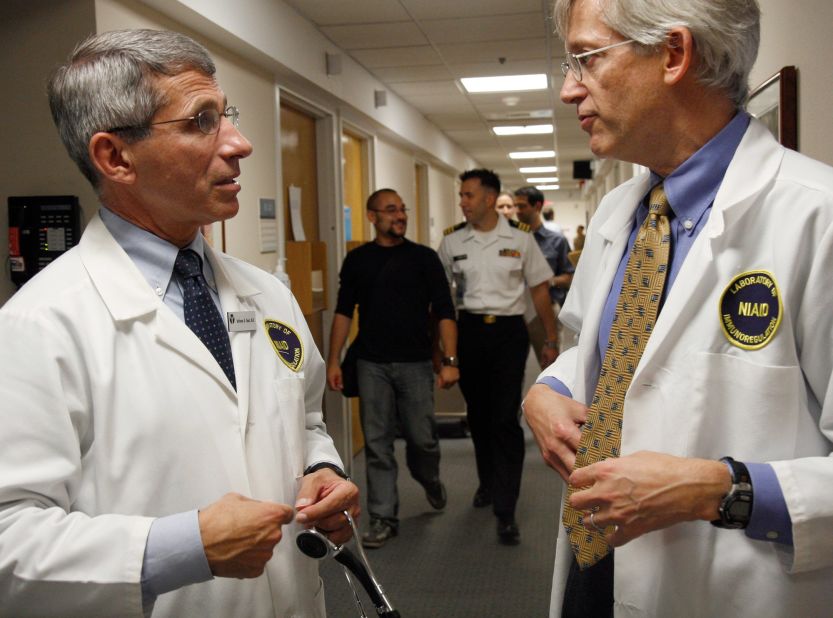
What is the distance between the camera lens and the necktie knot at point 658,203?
1321 mm

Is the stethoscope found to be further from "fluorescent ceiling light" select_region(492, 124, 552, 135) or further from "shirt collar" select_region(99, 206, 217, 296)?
"fluorescent ceiling light" select_region(492, 124, 552, 135)

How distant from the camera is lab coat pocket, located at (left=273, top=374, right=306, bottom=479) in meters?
1.40

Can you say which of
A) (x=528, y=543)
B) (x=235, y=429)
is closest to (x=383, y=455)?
(x=528, y=543)

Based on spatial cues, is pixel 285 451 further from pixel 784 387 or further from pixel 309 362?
pixel 784 387

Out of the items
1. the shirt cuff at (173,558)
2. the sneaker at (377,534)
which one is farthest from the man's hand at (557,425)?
the sneaker at (377,534)

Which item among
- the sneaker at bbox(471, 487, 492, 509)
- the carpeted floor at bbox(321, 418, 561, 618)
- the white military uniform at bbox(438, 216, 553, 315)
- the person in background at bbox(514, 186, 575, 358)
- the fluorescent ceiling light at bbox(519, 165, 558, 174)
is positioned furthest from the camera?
the fluorescent ceiling light at bbox(519, 165, 558, 174)

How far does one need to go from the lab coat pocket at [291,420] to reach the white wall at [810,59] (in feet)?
4.55

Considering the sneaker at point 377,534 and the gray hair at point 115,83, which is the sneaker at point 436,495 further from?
the gray hair at point 115,83

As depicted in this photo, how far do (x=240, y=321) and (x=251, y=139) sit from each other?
111 inches

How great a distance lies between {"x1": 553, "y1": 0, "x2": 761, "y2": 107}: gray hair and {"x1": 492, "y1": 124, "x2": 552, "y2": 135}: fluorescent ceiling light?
27.3 ft

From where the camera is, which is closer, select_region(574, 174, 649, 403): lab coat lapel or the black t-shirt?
select_region(574, 174, 649, 403): lab coat lapel

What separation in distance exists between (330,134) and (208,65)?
13.4 ft

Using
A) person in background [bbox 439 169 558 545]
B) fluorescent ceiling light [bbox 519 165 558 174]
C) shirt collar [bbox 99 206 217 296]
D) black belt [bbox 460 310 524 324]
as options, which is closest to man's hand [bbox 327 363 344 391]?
person in background [bbox 439 169 558 545]

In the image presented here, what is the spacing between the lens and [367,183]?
22.1ft
